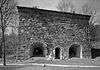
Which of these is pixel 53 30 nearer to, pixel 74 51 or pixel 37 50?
pixel 37 50

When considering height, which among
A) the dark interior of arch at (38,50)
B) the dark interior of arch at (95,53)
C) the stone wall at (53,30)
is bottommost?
the dark interior of arch at (95,53)

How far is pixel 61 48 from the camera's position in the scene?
15.5 meters

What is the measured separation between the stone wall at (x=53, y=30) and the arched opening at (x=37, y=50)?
910 millimetres

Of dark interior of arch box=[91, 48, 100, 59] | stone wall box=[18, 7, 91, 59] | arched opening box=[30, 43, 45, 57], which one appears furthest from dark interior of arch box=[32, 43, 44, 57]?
dark interior of arch box=[91, 48, 100, 59]

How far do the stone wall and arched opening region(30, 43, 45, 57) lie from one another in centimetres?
91

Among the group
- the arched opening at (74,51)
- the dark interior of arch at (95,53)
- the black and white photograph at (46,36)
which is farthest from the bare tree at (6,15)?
the dark interior of arch at (95,53)

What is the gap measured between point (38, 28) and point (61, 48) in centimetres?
454

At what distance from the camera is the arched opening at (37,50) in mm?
15095

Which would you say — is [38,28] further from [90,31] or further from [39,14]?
[90,31]

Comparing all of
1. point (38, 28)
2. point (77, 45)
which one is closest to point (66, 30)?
point (77, 45)

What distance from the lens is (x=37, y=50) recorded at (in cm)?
1581

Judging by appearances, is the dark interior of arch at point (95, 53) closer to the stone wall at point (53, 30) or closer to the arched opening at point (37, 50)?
the stone wall at point (53, 30)

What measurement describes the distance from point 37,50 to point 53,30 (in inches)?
155

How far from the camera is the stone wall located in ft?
46.7
